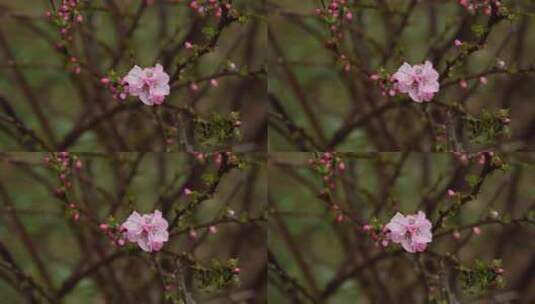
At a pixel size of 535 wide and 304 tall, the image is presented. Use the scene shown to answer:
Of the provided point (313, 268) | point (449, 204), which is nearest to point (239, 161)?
point (313, 268)

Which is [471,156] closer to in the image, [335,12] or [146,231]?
[335,12]

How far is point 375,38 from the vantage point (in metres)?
2.94

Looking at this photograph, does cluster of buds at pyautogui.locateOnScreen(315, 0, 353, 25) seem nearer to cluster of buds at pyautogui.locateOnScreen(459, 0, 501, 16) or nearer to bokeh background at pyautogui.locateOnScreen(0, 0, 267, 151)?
bokeh background at pyautogui.locateOnScreen(0, 0, 267, 151)

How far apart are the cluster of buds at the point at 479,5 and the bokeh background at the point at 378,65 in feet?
0.08

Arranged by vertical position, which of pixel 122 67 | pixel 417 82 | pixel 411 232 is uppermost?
pixel 122 67

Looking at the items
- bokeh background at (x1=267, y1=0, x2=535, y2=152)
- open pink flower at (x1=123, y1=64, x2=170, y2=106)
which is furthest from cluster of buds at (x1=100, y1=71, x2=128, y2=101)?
bokeh background at (x1=267, y1=0, x2=535, y2=152)

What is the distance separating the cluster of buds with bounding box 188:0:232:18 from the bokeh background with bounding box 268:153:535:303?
366 millimetres

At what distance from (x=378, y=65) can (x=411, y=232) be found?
1.36 ft

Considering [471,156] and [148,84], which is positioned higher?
[148,84]

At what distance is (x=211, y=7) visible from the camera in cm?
286

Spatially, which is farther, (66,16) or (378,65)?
(378,65)

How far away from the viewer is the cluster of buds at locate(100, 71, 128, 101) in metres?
2.84

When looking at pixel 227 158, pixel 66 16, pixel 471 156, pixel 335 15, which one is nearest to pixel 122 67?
pixel 66 16

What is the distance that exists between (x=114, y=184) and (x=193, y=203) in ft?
0.71
